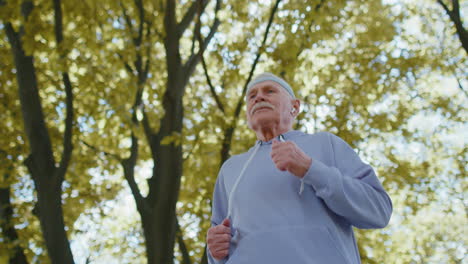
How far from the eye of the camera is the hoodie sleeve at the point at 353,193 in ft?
5.42

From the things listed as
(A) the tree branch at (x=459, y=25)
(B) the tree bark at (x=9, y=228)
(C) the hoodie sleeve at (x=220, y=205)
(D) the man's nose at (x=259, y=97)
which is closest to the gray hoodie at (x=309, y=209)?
(C) the hoodie sleeve at (x=220, y=205)

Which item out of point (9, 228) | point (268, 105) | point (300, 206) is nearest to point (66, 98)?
point (9, 228)

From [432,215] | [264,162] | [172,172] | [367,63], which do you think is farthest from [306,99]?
[432,215]

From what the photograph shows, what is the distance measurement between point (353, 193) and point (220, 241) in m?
0.60

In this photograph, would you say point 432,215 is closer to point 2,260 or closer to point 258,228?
point 2,260

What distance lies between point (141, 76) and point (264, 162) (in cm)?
524

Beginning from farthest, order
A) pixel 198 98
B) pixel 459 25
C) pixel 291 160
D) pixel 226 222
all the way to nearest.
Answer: pixel 198 98
pixel 459 25
pixel 226 222
pixel 291 160

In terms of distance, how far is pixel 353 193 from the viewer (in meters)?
1.68

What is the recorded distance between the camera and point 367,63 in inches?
324

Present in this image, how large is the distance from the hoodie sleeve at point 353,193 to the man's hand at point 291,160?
2 cm

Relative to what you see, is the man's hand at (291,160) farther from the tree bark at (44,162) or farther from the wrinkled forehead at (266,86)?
the tree bark at (44,162)

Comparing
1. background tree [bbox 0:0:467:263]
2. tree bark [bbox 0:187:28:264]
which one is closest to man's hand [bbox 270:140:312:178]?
background tree [bbox 0:0:467:263]

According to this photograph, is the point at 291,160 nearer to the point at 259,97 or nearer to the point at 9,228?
the point at 259,97

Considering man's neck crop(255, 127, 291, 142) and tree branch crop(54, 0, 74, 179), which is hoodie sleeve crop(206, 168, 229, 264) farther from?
tree branch crop(54, 0, 74, 179)
